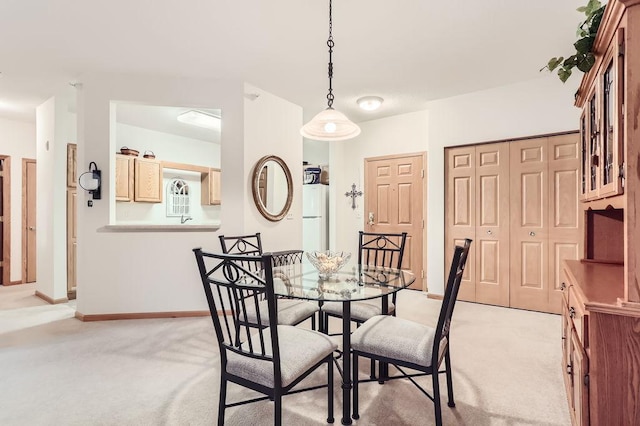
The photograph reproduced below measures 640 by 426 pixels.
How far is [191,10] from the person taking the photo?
2.44 meters

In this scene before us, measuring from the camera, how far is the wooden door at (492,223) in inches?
153

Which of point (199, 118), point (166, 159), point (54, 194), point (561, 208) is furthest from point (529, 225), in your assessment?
point (54, 194)

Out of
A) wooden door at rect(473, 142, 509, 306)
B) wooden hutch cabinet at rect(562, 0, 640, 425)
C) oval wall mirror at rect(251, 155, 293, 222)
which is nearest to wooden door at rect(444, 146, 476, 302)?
wooden door at rect(473, 142, 509, 306)

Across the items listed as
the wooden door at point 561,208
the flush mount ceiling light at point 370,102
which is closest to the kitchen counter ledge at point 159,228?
the flush mount ceiling light at point 370,102

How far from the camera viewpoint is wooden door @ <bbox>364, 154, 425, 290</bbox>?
4812mm

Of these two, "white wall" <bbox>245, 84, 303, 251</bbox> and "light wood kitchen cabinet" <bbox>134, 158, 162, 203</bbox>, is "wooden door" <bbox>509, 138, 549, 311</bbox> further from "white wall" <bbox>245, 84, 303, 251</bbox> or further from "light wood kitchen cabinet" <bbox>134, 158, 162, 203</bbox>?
"light wood kitchen cabinet" <bbox>134, 158, 162, 203</bbox>

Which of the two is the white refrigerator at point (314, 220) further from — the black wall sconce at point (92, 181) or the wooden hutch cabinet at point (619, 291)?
the wooden hutch cabinet at point (619, 291)

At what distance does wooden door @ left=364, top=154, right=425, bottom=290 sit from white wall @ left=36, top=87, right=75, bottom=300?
3992 millimetres

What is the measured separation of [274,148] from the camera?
4.11 metres

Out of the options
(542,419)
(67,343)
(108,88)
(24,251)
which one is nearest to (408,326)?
(542,419)

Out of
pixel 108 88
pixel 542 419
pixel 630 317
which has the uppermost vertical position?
pixel 108 88

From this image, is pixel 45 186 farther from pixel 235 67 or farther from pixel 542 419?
pixel 542 419

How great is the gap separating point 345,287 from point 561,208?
2.86 m

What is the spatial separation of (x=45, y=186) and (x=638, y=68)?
5.60 m
